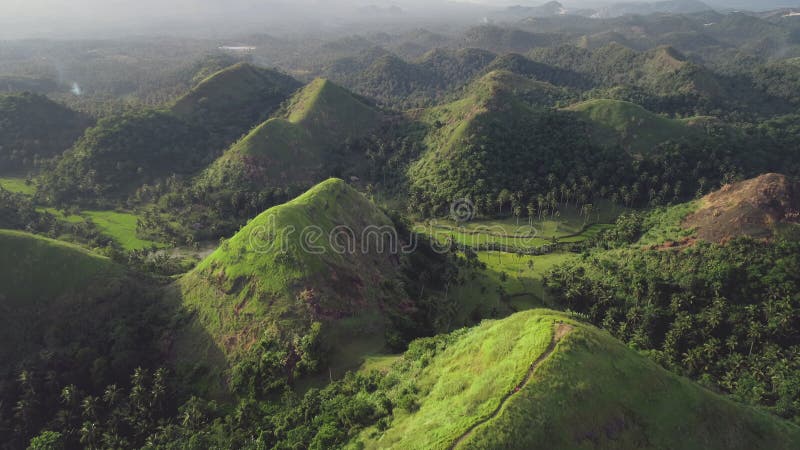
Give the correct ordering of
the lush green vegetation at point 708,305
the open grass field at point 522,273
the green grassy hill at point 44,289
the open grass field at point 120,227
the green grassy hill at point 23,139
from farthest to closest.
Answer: the green grassy hill at point 23,139
the open grass field at point 120,227
the open grass field at point 522,273
the green grassy hill at point 44,289
the lush green vegetation at point 708,305

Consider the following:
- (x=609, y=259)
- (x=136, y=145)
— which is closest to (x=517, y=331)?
(x=609, y=259)

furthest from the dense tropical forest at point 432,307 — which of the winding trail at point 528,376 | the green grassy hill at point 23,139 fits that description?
the green grassy hill at point 23,139

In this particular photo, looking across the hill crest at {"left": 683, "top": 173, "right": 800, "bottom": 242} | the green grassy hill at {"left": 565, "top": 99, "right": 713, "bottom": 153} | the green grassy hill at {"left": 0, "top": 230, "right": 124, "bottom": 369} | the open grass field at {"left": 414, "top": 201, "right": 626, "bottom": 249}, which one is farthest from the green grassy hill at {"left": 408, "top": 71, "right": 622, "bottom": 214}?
the green grassy hill at {"left": 0, "top": 230, "right": 124, "bottom": 369}

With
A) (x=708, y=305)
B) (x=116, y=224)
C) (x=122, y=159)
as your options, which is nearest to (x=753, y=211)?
(x=708, y=305)

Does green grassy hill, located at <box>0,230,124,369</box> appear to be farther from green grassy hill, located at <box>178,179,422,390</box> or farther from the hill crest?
the hill crest

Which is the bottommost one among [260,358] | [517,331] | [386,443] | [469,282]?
[469,282]

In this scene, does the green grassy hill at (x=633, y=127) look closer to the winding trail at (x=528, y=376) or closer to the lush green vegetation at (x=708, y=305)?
the lush green vegetation at (x=708, y=305)

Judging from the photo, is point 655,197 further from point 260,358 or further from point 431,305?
point 260,358

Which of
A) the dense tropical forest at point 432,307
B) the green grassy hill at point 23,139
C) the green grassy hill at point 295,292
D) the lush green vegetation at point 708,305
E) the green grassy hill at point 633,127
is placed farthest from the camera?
the green grassy hill at point 23,139
